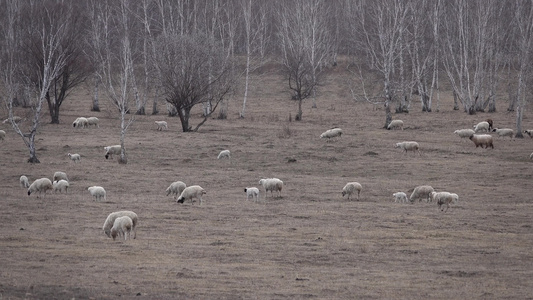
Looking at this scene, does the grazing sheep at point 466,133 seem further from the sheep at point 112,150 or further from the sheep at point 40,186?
the sheep at point 40,186

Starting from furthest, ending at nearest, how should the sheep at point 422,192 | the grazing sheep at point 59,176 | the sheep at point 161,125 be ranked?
the sheep at point 161,125
the grazing sheep at point 59,176
the sheep at point 422,192

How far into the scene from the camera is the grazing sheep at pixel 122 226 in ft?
56.5

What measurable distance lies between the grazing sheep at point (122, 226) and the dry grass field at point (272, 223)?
268mm

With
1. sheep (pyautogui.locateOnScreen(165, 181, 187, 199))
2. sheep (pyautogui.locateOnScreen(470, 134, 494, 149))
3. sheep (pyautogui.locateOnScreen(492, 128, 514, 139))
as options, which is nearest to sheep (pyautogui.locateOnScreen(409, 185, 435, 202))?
sheep (pyautogui.locateOnScreen(165, 181, 187, 199))

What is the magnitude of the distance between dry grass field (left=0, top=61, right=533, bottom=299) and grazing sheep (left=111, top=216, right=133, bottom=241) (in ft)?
0.88

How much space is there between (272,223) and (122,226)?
4.72m

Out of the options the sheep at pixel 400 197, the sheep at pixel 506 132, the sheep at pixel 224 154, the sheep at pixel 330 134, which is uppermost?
the sheep at pixel 400 197

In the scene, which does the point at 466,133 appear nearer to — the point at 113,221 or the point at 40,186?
the point at 40,186

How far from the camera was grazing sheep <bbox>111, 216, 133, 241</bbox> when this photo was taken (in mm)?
17234

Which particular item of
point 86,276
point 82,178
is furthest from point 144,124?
point 86,276

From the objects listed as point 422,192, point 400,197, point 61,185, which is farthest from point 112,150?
point 422,192

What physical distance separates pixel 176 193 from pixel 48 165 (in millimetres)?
9535

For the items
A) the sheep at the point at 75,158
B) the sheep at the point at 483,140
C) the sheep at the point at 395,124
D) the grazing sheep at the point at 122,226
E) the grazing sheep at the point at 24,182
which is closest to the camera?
the grazing sheep at the point at 122,226

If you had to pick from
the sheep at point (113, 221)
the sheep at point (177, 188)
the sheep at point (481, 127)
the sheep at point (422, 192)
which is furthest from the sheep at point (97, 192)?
the sheep at point (481, 127)
